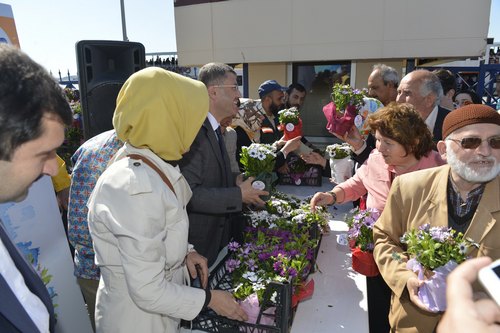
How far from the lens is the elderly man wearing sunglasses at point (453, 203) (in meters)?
1.59

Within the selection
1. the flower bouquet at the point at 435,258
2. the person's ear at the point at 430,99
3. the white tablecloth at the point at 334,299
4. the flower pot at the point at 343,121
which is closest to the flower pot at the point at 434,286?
the flower bouquet at the point at 435,258

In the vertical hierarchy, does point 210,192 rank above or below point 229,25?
below

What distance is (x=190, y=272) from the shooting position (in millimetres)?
1705

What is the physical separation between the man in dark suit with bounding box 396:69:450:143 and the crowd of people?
99cm

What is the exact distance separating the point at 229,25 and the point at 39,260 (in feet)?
29.1

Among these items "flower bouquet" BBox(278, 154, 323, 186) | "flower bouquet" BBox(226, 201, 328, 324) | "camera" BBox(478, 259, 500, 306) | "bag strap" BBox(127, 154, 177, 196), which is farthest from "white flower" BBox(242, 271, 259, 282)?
"flower bouquet" BBox(278, 154, 323, 186)

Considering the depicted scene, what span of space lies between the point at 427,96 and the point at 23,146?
3025 millimetres

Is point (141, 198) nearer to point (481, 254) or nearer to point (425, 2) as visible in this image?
point (481, 254)

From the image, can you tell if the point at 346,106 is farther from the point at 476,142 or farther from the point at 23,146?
the point at 23,146

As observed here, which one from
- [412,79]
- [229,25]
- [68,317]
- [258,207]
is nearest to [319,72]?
[229,25]

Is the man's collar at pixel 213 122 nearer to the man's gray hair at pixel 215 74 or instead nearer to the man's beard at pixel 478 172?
the man's gray hair at pixel 215 74

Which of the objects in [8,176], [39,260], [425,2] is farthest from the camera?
[425,2]

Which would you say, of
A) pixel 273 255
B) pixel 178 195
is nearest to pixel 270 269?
pixel 273 255

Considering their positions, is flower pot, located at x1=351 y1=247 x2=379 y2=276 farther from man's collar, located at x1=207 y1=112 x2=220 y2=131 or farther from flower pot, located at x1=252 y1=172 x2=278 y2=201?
man's collar, located at x1=207 y1=112 x2=220 y2=131
